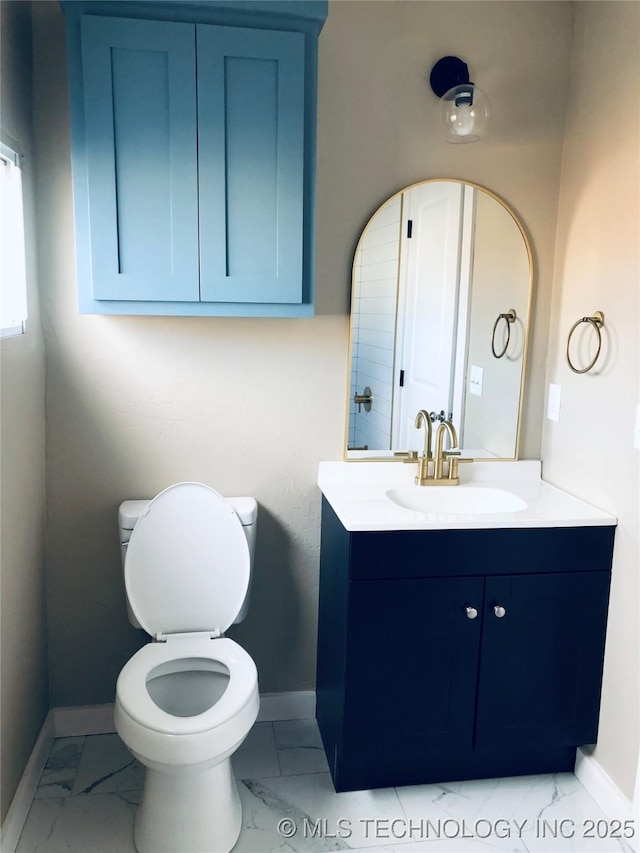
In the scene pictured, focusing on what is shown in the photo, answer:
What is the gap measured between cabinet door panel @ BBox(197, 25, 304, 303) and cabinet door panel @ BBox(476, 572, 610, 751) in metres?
1.07

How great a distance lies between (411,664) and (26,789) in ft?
3.75

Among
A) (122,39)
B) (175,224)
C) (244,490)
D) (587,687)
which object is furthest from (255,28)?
(587,687)

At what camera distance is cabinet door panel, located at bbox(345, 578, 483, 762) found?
195cm

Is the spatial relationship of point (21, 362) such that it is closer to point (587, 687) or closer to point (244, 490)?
point (244, 490)

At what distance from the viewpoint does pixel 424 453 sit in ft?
7.64

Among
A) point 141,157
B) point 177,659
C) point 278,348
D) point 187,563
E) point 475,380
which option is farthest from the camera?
point 475,380

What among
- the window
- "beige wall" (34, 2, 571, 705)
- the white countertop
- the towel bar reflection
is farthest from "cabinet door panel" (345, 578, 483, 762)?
the window

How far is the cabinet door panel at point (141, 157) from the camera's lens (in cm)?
185

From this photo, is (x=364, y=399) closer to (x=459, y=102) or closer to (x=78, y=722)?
(x=459, y=102)

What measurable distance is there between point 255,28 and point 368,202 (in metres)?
0.60

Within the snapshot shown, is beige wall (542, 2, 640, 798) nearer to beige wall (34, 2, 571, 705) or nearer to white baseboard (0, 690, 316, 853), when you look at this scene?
beige wall (34, 2, 571, 705)

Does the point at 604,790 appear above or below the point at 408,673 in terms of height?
below

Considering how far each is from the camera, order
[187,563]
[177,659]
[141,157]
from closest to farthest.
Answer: [141,157], [177,659], [187,563]

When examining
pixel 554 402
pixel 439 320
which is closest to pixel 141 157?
pixel 439 320
